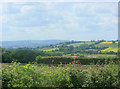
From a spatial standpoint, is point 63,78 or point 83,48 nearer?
point 63,78

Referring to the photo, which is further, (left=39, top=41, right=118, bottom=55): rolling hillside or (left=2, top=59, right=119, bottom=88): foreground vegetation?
(left=39, top=41, right=118, bottom=55): rolling hillside

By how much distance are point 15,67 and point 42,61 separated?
7.00m

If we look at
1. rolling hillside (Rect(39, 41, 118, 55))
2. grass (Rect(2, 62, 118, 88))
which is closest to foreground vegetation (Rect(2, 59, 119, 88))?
grass (Rect(2, 62, 118, 88))

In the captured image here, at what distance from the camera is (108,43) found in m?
16.1

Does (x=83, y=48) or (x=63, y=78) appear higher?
(x=83, y=48)

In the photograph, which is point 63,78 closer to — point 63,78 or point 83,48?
point 63,78

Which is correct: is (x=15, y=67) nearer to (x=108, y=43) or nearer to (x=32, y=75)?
(x=32, y=75)

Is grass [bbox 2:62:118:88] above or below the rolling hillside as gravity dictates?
below

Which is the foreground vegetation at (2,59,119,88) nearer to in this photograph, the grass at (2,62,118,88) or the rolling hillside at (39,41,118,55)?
the grass at (2,62,118,88)

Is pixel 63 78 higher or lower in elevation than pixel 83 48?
lower

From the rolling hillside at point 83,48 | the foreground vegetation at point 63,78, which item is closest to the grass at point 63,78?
the foreground vegetation at point 63,78

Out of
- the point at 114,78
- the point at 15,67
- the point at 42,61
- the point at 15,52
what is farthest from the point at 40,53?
the point at 114,78

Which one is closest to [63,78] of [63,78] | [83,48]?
[63,78]

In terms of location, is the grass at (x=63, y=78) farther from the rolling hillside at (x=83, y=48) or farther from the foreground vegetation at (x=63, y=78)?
the rolling hillside at (x=83, y=48)
